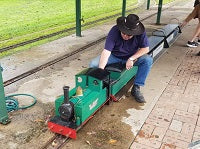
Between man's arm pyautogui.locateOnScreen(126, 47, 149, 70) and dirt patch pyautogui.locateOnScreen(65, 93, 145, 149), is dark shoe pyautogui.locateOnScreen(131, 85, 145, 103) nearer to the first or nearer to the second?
dirt patch pyautogui.locateOnScreen(65, 93, 145, 149)

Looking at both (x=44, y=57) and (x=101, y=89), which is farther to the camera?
(x=44, y=57)

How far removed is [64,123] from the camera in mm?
3400

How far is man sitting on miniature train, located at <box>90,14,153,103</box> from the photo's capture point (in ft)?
13.0

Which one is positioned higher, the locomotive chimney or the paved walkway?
the locomotive chimney

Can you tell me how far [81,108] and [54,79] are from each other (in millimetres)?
2227

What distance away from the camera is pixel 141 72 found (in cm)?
447

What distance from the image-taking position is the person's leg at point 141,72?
441 centimetres

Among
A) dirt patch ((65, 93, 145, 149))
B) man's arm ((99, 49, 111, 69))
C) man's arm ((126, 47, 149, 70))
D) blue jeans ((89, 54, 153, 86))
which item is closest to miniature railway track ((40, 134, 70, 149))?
dirt patch ((65, 93, 145, 149))

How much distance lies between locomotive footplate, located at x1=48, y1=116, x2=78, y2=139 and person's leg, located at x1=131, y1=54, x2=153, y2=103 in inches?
60.2

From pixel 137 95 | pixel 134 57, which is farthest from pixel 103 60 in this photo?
pixel 137 95

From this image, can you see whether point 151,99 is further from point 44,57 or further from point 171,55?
point 44,57

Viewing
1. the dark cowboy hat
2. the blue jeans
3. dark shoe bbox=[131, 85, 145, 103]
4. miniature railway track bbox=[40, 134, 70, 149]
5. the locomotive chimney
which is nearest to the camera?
the locomotive chimney

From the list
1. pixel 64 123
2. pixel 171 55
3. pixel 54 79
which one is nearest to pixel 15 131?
pixel 64 123

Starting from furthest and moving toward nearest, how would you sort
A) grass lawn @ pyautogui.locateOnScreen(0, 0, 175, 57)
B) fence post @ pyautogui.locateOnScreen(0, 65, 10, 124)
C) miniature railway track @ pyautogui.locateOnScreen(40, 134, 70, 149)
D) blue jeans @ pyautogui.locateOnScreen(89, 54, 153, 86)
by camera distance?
grass lawn @ pyautogui.locateOnScreen(0, 0, 175, 57), blue jeans @ pyautogui.locateOnScreen(89, 54, 153, 86), fence post @ pyautogui.locateOnScreen(0, 65, 10, 124), miniature railway track @ pyautogui.locateOnScreen(40, 134, 70, 149)
